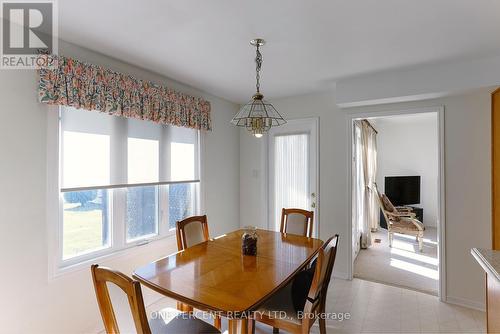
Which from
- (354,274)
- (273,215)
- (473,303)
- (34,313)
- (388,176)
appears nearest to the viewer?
(34,313)

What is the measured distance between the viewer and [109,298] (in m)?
1.31

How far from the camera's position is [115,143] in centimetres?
242

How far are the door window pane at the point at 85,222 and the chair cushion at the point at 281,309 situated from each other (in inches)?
62.0

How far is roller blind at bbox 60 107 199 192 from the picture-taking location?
212 centimetres

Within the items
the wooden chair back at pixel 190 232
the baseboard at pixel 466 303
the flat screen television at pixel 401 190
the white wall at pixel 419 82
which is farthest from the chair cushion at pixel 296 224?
the flat screen television at pixel 401 190

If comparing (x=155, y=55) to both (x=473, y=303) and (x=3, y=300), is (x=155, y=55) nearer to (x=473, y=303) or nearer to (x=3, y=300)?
(x=3, y=300)

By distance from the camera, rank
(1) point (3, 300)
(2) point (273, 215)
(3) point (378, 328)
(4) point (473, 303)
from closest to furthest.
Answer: (1) point (3, 300), (3) point (378, 328), (4) point (473, 303), (2) point (273, 215)

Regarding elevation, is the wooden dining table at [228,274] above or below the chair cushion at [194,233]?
below

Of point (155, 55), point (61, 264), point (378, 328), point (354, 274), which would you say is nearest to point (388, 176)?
point (354, 274)

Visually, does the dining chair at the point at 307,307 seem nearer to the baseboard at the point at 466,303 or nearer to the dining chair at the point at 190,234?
the dining chair at the point at 190,234

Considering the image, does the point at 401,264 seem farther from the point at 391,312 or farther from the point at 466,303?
the point at 391,312

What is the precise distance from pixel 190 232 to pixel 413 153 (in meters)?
5.95

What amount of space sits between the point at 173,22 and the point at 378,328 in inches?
119

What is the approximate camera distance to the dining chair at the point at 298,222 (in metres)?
2.81
